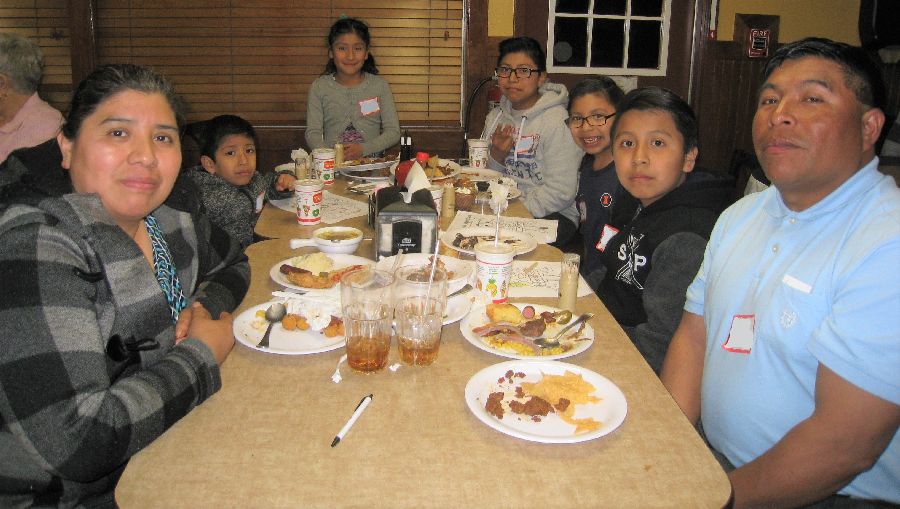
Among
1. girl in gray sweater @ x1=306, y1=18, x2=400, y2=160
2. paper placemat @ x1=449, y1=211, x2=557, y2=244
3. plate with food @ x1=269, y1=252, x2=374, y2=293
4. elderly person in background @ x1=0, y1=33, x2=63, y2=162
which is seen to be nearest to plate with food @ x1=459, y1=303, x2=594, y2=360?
plate with food @ x1=269, y1=252, x2=374, y2=293

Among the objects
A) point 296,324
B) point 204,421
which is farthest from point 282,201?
point 204,421

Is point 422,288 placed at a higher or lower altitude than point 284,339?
higher

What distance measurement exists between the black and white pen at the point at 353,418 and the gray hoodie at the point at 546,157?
2.00 metres

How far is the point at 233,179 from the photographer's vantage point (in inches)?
120

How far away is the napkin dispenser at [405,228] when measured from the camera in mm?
2027

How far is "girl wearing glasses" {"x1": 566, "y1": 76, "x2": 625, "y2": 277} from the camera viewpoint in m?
2.88

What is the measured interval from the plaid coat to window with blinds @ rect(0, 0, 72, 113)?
437 centimetres

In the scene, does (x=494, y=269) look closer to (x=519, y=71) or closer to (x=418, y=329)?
(x=418, y=329)

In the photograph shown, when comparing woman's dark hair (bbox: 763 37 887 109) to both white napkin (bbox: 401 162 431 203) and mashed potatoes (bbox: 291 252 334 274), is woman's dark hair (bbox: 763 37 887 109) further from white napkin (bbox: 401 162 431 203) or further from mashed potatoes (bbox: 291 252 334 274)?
mashed potatoes (bbox: 291 252 334 274)

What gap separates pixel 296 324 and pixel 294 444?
508 mm

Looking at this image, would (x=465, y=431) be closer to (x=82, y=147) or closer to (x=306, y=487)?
(x=306, y=487)

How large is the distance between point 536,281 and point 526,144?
5.77 ft

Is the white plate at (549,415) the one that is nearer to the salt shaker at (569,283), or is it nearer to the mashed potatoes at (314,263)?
the salt shaker at (569,283)

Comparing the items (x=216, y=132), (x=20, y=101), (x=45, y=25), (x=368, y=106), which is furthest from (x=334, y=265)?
(x=45, y=25)
